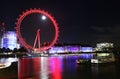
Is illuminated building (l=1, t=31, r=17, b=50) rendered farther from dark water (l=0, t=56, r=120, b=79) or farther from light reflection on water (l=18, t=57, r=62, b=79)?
dark water (l=0, t=56, r=120, b=79)

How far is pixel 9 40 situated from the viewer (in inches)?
7392

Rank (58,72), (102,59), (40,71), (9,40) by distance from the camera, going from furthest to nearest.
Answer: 1. (9,40)
2. (102,59)
3. (40,71)
4. (58,72)

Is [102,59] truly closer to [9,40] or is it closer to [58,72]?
[58,72]

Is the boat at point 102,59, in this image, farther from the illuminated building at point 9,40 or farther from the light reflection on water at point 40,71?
the illuminated building at point 9,40

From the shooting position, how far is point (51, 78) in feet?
86.3

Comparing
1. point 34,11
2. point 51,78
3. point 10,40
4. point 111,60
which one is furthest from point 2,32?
point 51,78

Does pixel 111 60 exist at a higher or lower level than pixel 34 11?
lower

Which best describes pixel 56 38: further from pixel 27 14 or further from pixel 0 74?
pixel 0 74

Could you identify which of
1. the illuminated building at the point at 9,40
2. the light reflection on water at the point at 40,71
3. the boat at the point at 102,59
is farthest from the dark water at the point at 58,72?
the illuminated building at the point at 9,40

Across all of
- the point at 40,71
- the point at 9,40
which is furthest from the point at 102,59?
the point at 9,40

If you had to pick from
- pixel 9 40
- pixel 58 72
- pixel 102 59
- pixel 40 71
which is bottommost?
pixel 58 72

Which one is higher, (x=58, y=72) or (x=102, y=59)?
(x=102, y=59)

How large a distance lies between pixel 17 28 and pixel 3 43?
120m

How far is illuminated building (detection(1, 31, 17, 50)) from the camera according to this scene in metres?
184
